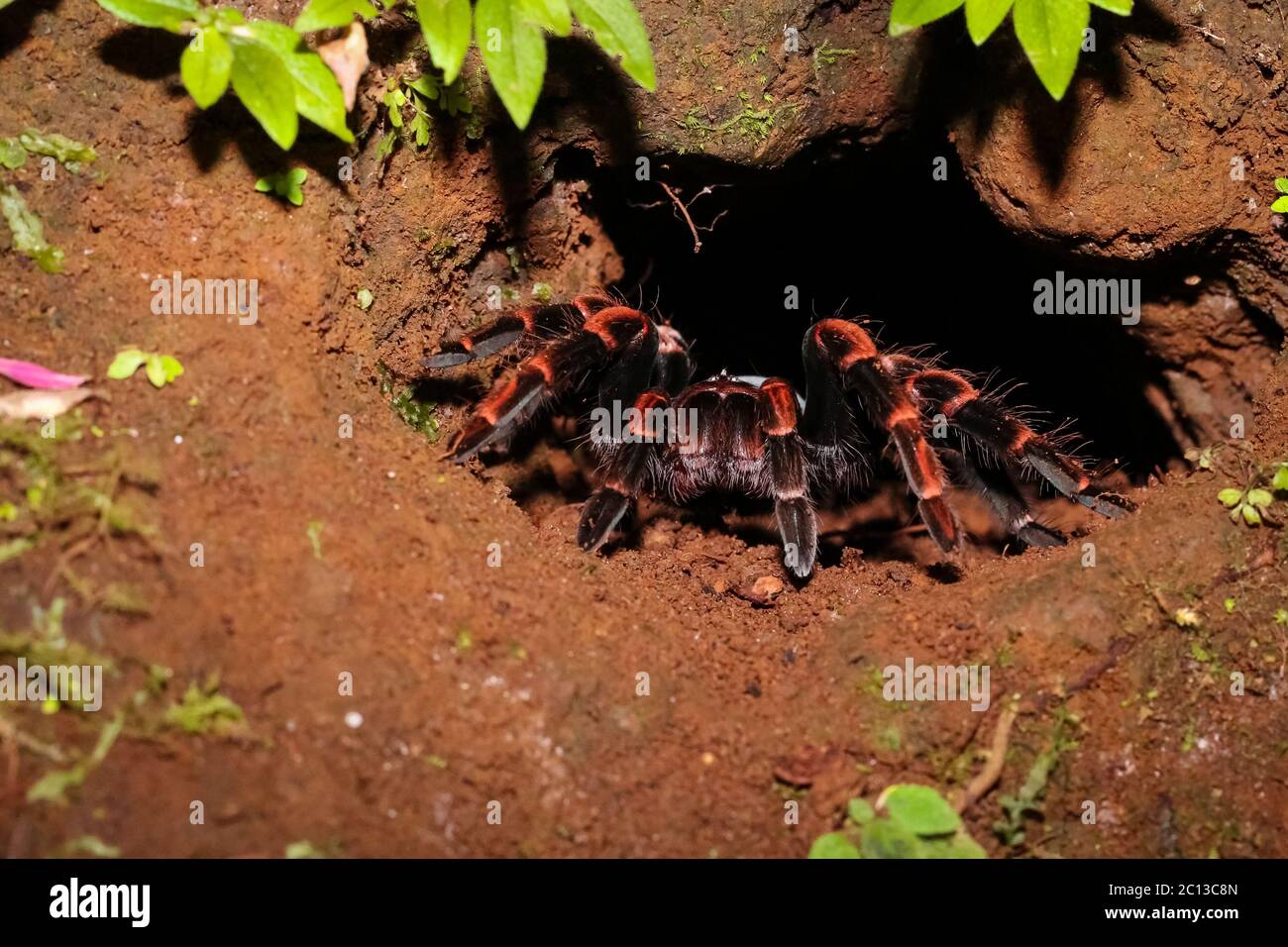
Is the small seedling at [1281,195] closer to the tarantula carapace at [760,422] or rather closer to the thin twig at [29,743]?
the tarantula carapace at [760,422]

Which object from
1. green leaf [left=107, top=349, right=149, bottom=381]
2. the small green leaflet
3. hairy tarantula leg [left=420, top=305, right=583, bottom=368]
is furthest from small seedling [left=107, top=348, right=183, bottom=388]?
the small green leaflet

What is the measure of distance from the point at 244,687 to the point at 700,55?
132 inches

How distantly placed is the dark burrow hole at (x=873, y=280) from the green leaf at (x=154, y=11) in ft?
6.66

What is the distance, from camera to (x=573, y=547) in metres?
4.25

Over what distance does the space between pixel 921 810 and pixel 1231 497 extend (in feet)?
6.22

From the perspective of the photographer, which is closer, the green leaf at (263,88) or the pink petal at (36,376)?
the pink petal at (36,376)

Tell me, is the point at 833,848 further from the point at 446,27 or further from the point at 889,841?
the point at 446,27

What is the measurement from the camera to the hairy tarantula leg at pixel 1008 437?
441 centimetres

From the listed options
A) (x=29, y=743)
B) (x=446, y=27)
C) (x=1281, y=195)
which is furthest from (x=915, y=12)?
(x=29, y=743)

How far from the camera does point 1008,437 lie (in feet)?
14.6

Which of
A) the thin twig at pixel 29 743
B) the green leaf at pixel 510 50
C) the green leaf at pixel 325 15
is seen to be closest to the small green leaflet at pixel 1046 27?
the green leaf at pixel 510 50

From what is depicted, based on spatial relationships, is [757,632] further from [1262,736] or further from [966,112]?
[966,112]

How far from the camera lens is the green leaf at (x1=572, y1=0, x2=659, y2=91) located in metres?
3.51

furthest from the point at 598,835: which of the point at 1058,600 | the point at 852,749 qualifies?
the point at 1058,600
